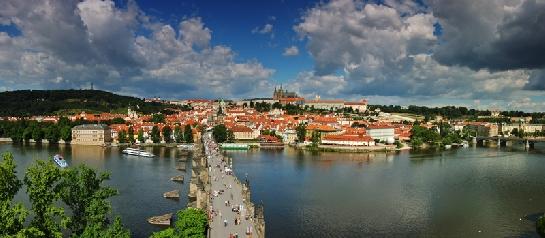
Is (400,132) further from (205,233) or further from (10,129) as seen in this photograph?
(205,233)

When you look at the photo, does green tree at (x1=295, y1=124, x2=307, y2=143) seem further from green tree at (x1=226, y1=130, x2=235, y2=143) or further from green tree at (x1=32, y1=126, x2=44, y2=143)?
green tree at (x1=32, y1=126, x2=44, y2=143)

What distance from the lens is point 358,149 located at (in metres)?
62.0

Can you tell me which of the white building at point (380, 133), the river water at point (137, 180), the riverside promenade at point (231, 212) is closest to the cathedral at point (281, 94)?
the white building at point (380, 133)

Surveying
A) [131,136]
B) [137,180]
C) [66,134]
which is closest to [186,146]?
[131,136]

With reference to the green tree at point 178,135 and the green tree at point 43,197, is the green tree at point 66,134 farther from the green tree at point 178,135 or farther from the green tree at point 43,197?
the green tree at point 43,197

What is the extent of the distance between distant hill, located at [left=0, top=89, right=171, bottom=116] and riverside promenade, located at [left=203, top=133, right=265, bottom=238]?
89424 millimetres

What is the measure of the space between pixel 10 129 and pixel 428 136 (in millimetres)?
56806

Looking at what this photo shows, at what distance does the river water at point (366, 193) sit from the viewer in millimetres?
22641

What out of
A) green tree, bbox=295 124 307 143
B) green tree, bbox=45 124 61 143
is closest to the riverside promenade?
green tree, bbox=295 124 307 143

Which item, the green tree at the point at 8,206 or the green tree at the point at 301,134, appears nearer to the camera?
the green tree at the point at 8,206

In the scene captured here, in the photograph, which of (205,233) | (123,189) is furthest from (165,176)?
(205,233)

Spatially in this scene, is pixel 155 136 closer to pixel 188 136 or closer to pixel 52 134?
pixel 188 136

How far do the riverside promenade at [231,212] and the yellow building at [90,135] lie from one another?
43.4 meters

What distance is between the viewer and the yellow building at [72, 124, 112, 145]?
68562 millimetres
